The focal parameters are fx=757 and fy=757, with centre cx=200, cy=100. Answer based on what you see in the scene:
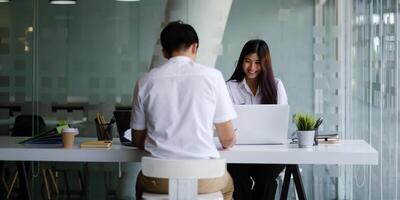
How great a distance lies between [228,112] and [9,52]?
321 cm

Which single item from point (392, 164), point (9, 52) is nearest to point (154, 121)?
point (392, 164)

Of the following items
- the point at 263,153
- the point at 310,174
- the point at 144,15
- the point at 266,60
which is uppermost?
the point at 144,15

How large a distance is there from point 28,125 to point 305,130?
3.07m

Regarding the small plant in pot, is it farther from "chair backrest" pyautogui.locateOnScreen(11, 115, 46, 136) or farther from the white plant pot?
"chair backrest" pyautogui.locateOnScreen(11, 115, 46, 136)

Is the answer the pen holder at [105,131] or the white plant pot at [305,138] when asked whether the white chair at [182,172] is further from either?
the pen holder at [105,131]

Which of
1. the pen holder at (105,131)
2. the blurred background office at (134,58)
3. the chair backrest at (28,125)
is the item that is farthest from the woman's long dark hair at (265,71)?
the chair backrest at (28,125)

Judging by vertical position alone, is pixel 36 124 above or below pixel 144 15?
below

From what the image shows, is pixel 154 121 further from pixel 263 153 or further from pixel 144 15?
pixel 144 15

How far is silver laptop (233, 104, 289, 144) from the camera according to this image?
4070 mm

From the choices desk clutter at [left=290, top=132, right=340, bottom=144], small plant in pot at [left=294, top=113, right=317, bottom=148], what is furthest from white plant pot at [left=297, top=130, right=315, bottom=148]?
desk clutter at [left=290, top=132, right=340, bottom=144]

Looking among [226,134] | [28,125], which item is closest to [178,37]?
[226,134]

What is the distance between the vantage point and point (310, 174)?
20.9 ft

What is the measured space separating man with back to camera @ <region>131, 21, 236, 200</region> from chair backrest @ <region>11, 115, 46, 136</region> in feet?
9.29

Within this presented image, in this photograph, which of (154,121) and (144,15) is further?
(144,15)
